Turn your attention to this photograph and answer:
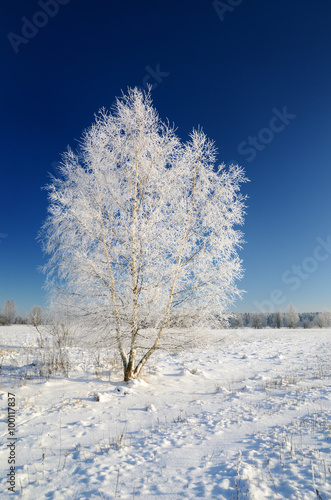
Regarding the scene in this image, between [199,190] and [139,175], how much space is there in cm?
189

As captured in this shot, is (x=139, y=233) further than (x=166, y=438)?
Yes

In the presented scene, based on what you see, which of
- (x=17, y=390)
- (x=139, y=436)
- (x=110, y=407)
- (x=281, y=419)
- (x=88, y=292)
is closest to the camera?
(x=139, y=436)

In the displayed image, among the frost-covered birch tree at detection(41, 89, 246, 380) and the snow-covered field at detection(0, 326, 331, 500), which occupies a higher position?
the frost-covered birch tree at detection(41, 89, 246, 380)

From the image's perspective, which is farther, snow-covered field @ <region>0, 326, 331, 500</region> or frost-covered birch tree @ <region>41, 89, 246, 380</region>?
frost-covered birch tree @ <region>41, 89, 246, 380</region>

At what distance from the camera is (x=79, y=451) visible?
12.2 ft

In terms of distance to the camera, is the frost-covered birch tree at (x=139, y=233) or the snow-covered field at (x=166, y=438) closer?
the snow-covered field at (x=166, y=438)

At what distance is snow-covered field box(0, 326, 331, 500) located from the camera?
289cm

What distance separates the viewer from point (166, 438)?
4.09 meters

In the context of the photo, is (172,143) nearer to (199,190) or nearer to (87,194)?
(199,190)

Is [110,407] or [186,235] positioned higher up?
[186,235]

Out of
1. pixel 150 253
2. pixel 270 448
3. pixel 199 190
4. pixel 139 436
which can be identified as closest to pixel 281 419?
pixel 270 448

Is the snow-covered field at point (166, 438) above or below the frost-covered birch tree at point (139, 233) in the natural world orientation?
below

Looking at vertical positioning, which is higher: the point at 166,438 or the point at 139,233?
the point at 139,233

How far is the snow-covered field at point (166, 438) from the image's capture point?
9.49 feet
